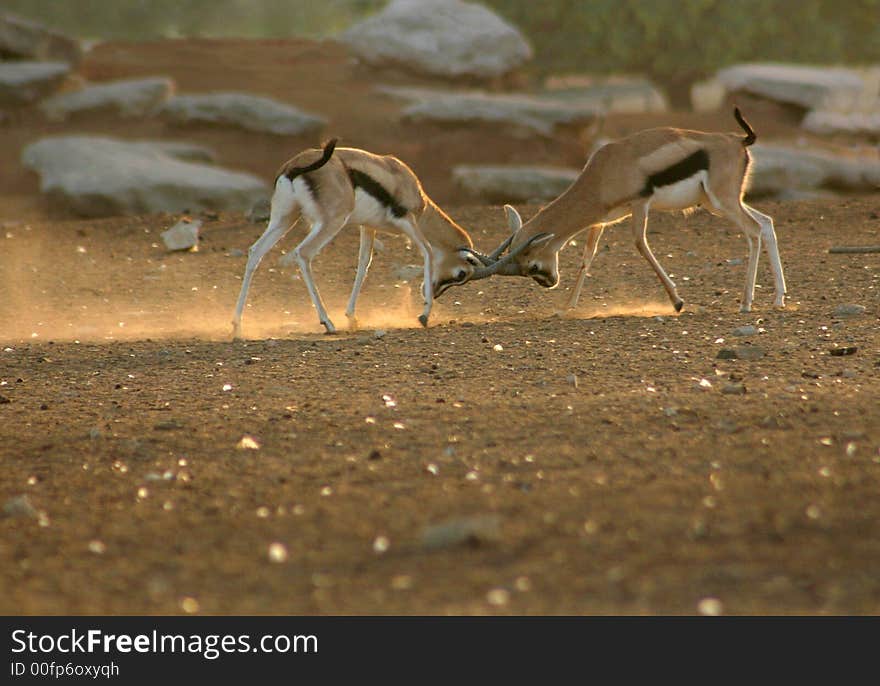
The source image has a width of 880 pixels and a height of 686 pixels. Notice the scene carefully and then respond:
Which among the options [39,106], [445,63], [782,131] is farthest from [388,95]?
[782,131]

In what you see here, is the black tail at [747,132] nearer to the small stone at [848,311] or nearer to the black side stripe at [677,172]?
the black side stripe at [677,172]

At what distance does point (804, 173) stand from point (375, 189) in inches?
411

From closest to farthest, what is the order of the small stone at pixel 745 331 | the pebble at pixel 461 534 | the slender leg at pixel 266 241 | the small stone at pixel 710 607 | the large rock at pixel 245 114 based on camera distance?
the small stone at pixel 710 607 → the pebble at pixel 461 534 → the small stone at pixel 745 331 → the slender leg at pixel 266 241 → the large rock at pixel 245 114

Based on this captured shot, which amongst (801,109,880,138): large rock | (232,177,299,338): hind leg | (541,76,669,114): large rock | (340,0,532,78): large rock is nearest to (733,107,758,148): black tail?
(232,177,299,338): hind leg

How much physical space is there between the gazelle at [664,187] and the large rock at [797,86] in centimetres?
1605

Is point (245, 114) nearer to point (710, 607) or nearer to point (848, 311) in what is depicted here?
point (848, 311)

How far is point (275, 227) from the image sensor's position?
9.84 meters

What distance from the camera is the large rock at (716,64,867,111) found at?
25.2m

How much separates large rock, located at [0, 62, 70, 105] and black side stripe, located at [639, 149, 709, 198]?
1493 centimetres

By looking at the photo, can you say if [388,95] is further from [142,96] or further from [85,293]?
[85,293]

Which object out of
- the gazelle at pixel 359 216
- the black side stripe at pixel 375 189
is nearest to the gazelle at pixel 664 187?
the gazelle at pixel 359 216

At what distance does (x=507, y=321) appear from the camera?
32.7 ft

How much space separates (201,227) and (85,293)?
3.32m

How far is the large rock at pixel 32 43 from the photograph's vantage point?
23016 millimetres
